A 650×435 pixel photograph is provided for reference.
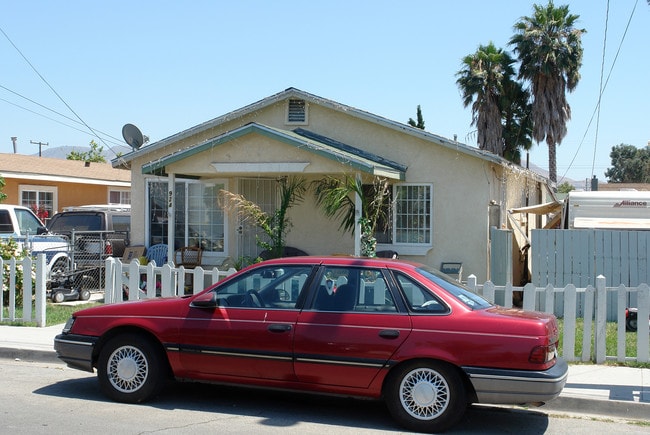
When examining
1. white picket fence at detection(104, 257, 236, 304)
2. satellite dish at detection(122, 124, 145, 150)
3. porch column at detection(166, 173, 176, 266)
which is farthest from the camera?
satellite dish at detection(122, 124, 145, 150)

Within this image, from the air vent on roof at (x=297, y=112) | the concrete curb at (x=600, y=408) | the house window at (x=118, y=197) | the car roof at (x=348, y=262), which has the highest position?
the air vent on roof at (x=297, y=112)

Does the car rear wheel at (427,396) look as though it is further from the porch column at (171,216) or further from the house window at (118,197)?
the house window at (118,197)

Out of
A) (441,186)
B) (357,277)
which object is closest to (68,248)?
(441,186)

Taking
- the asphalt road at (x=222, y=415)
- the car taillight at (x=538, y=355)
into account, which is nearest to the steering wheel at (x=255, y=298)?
the asphalt road at (x=222, y=415)

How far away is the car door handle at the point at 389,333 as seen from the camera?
663 centimetres

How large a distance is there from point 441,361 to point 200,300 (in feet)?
7.86

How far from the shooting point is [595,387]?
811cm

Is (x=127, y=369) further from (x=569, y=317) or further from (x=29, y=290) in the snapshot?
(x=569, y=317)

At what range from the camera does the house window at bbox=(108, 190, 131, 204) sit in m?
27.8

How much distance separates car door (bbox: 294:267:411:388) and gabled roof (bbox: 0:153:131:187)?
700 inches

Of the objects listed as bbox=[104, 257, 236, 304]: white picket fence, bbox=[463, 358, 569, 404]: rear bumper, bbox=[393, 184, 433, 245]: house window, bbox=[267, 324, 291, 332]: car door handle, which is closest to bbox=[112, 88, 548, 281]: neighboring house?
bbox=[393, 184, 433, 245]: house window

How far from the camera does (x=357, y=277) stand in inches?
277

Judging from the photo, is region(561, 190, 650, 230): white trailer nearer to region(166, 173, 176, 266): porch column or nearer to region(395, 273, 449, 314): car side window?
region(166, 173, 176, 266): porch column

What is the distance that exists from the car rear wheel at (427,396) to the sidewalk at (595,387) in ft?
5.58
